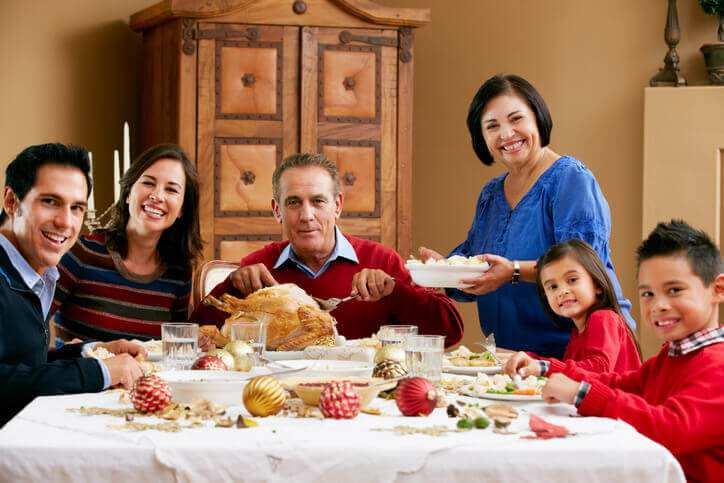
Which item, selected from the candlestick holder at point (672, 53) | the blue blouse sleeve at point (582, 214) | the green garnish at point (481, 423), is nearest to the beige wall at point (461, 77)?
the candlestick holder at point (672, 53)

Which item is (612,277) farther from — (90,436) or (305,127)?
(305,127)

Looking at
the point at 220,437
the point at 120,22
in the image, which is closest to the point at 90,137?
the point at 120,22

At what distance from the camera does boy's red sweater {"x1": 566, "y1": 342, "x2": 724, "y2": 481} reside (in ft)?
3.91

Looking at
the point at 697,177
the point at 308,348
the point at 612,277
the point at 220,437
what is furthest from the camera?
the point at 697,177

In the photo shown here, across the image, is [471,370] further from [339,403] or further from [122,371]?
[122,371]

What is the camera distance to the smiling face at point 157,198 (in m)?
2.45

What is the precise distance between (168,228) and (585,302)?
1400 millimetres

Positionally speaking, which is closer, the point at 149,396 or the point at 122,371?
the point at 149,396

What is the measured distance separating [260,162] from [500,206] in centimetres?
184

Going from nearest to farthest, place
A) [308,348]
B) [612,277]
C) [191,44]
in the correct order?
[308,348] < [612,277] < [191,44]

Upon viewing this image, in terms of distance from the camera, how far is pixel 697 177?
435 cm

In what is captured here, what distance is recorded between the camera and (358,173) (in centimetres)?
418

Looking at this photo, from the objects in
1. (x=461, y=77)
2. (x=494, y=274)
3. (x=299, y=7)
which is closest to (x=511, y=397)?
(x=494, y=274)

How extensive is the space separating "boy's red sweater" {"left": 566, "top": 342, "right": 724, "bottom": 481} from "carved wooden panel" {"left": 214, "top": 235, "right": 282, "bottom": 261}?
2994 millimetres
